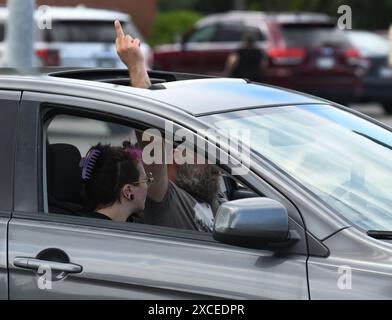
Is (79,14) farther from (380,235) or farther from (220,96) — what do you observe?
(380,235)

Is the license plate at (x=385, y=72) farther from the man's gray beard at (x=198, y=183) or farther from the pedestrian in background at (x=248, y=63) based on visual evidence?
the man's gray beard at (x=198, y=183)

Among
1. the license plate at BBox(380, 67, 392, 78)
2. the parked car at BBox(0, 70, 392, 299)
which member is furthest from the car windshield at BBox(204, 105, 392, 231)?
the license plate at BBox(380, 67, 392, 78)

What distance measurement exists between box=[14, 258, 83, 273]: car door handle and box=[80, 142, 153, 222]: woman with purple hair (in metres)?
0.41

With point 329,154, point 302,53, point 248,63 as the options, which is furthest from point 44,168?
point 302,53

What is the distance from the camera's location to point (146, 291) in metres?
3.32

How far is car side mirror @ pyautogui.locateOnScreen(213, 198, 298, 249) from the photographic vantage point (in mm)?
3176

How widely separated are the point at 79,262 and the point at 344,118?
4.53 feet

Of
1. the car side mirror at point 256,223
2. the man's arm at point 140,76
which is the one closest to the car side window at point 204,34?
the man's arm at point 140,76

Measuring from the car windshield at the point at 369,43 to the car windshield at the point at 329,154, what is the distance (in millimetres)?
14761

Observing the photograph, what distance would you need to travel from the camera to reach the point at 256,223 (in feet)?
10.5

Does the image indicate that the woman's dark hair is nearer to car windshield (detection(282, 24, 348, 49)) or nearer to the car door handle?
the car door handle

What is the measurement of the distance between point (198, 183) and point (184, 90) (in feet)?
1.29

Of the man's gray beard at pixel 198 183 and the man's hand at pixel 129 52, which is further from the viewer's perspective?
the man's hand at pixel 129 52

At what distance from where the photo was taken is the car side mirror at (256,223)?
10.4 feet
